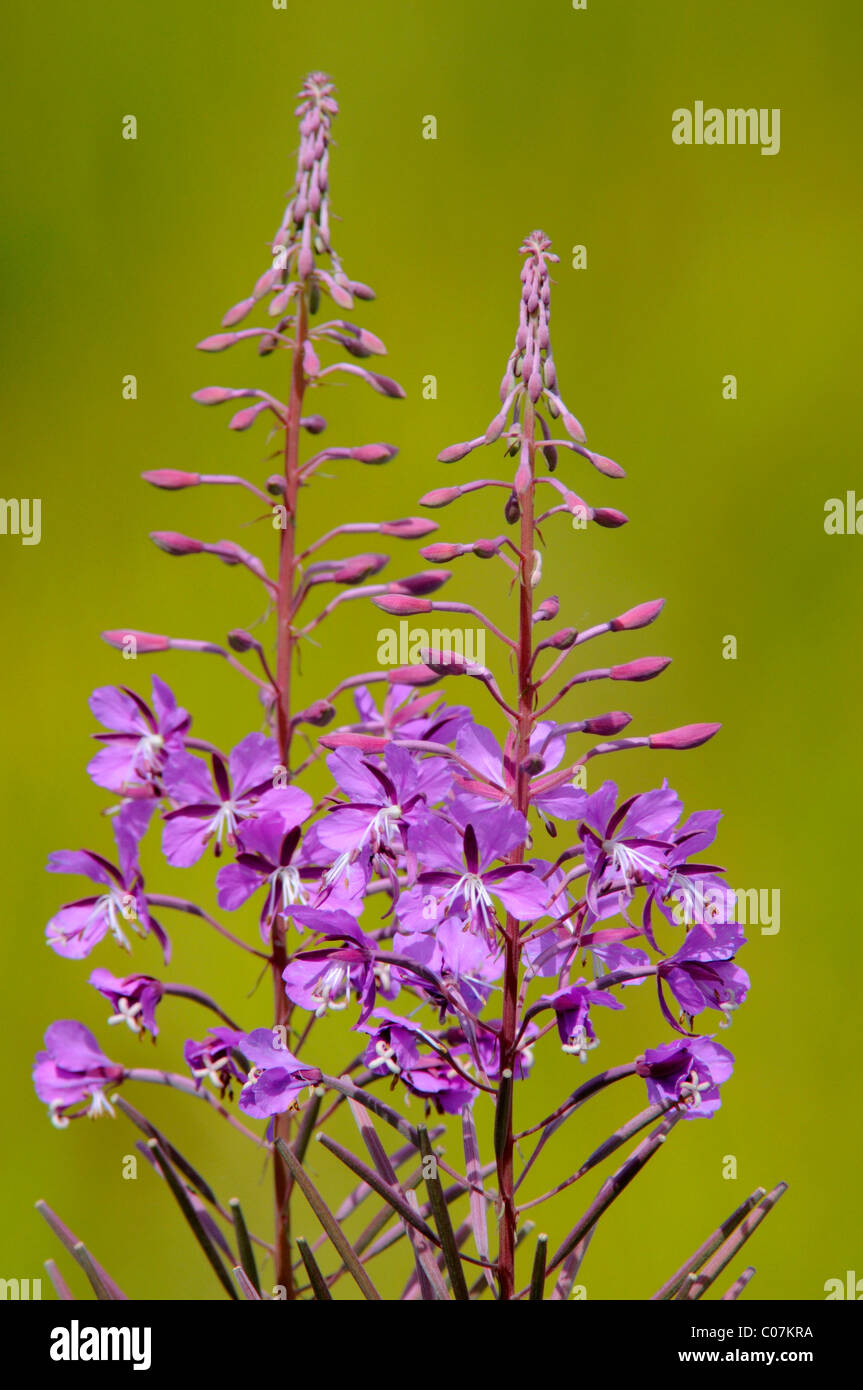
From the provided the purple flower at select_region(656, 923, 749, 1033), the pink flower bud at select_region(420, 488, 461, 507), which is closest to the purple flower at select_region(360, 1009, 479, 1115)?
the purple flower at select_region(656, 923, 749, 1033)

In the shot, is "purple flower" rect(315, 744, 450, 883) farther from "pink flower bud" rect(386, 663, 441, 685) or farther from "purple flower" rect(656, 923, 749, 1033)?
"purple flower" rect(656, 923, 749, 1033)

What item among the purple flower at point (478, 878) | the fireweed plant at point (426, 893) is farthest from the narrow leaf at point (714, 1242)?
the purple flower at point (478, 878)

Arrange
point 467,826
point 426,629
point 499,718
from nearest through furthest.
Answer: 1. point 467,826
2. point 426,629
3. point 499,718
